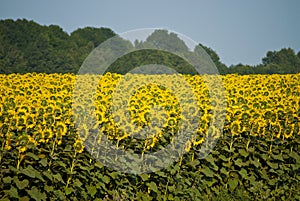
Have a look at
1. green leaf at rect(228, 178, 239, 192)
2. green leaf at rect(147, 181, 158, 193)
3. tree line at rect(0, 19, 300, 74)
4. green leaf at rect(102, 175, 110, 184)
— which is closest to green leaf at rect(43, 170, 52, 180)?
green leaf at rect(102, 175, 110, 184)

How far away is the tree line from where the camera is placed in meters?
40.8

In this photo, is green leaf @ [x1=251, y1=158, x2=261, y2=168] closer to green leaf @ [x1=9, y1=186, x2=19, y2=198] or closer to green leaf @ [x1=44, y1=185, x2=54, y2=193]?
green leaf @ [x1=44, y1=185, x2=54, y2=193]

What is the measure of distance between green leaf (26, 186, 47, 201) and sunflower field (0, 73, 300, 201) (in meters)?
0.01

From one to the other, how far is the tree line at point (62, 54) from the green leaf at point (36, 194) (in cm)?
3098

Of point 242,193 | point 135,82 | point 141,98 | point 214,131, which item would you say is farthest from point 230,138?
point 135,82

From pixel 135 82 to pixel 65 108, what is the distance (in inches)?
263

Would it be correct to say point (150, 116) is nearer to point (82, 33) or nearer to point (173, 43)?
point (173, 43)

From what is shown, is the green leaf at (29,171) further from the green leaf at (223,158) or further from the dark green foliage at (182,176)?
the green leaf at (223,158)

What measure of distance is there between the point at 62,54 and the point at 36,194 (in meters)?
42.3

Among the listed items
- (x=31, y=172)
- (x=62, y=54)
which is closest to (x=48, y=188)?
(x=31, y=172)

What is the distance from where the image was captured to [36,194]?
227 inches

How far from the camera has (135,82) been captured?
14.6 metres

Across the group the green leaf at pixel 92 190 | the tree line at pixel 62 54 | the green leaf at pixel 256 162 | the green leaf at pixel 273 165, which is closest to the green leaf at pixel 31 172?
the green leaf at pixel 92 190

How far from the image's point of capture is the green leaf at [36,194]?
18.8ft
